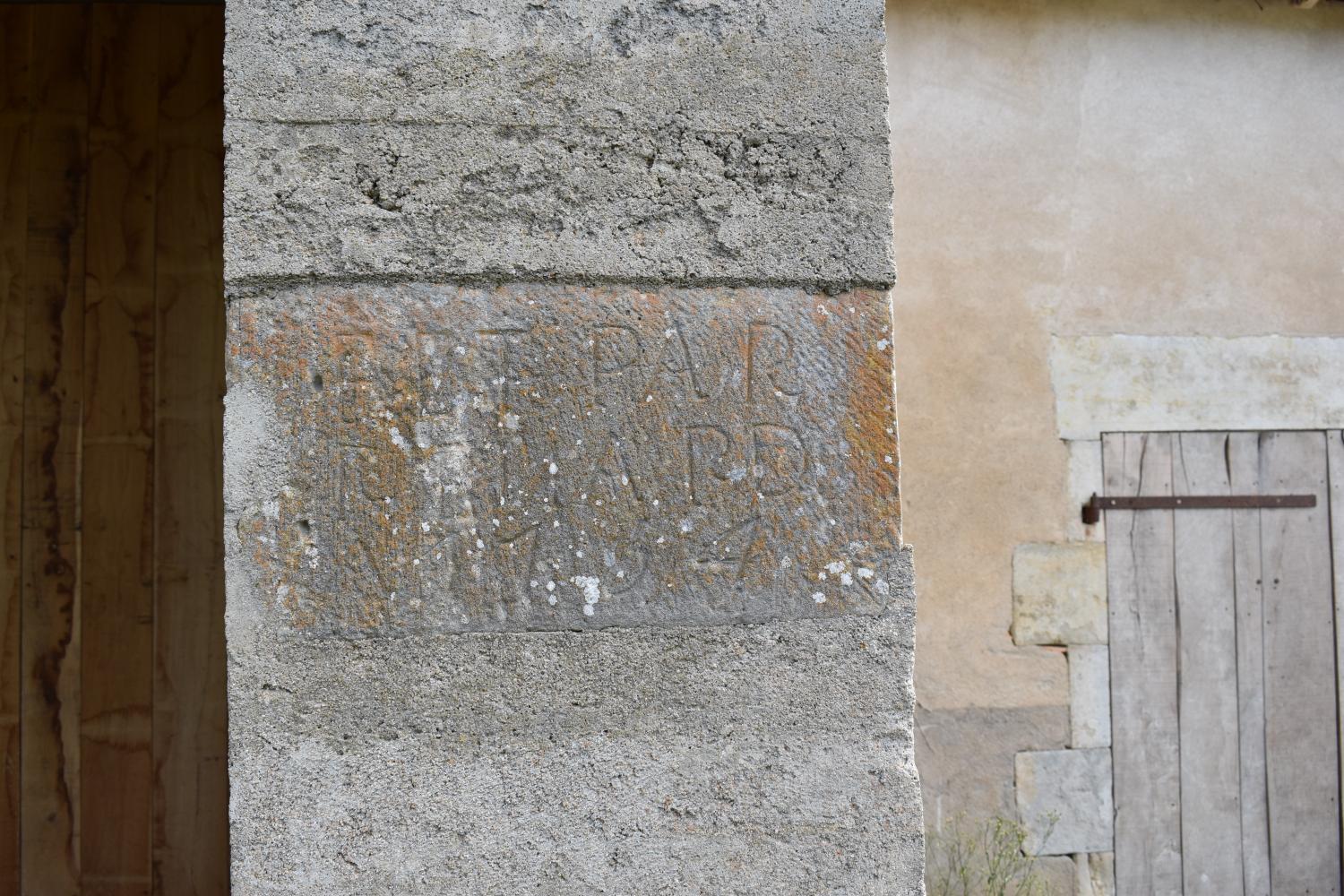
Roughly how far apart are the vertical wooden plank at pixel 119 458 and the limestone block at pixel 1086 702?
9.10 ft

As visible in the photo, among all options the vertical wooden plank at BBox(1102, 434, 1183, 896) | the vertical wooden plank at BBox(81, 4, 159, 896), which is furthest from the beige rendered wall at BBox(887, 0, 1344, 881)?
the vertical wooden plank at BBox(81, 4, 159, 896)

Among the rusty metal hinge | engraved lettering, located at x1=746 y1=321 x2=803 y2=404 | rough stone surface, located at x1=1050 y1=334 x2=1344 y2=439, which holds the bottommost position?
the rusty metal hinge

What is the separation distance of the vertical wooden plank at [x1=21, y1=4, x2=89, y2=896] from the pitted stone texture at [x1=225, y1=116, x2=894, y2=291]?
1.51 meters

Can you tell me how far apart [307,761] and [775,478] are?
2.56 ft

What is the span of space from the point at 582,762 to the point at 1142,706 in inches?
103

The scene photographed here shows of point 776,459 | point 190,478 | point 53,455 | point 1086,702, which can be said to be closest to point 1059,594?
point 1086,702

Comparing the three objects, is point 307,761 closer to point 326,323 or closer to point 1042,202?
point 326,323

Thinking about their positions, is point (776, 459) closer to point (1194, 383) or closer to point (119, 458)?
point (119, 458)

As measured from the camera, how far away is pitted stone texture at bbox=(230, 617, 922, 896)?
1.48m

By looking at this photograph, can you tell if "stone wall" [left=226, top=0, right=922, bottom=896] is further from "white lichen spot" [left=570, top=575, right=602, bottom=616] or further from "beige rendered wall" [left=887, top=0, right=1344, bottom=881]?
"beige rendered wall" [left=887, top=0, right=1344, bottom=881]

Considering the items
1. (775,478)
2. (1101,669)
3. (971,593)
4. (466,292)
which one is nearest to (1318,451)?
(1101,669)

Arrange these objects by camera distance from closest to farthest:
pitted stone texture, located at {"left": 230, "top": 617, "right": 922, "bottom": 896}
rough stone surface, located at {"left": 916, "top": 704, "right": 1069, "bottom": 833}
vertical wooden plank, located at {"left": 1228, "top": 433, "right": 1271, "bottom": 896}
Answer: pitted stone texture, located at {"left": 230, "top": 617, "right": 922, "bottom": 896} → rough stone surface, located at {"left": 916, "top": 704, "right": 1069, "bottom": 833} → vertical wooden plank, located at {"left": 1228, "top": 433, "right": 1271, "bottom": 896}

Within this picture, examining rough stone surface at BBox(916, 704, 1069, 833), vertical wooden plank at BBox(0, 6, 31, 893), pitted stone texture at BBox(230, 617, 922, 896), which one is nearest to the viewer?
pitted stone texture at BBox(230, 617, 922, 896)

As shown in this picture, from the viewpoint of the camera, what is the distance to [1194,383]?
3551 mm
